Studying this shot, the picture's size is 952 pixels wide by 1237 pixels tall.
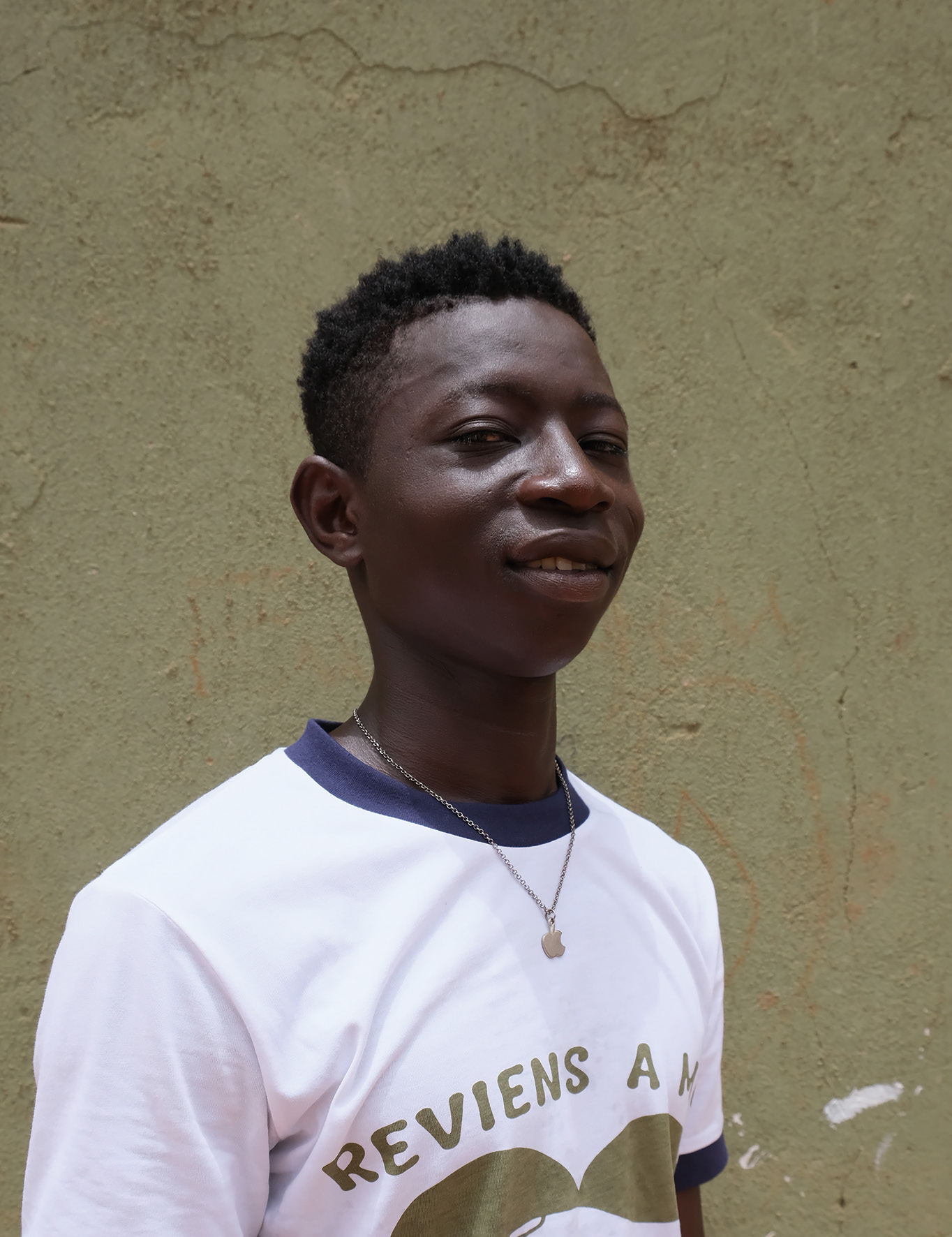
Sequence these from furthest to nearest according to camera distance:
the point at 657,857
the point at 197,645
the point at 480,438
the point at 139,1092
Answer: the point at 197,645
the point at 657,857
the point at 480,438
the point at 139,1092

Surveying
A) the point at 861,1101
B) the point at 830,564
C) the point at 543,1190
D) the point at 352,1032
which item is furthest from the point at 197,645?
the point at 861,1101

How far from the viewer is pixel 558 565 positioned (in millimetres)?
1146

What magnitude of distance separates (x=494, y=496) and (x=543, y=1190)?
78 cm

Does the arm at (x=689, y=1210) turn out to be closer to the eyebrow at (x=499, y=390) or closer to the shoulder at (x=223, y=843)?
the shoulder at (x=223, y=843)

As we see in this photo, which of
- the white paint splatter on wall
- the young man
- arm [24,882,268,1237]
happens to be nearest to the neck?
the young man

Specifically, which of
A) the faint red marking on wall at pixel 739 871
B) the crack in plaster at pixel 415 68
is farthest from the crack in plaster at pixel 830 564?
the crack in plaster at pixel 415 68

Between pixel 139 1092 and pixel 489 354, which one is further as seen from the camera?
pixel 489 354

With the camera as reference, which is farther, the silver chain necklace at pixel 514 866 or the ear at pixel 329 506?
the ear at pixel 329 506

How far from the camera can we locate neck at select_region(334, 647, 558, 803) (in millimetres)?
1241

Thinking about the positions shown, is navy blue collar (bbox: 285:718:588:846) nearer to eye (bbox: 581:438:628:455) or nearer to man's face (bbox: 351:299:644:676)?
man's face (bbox: 351:299:644:676)

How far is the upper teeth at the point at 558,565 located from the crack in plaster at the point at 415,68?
144 centimetres

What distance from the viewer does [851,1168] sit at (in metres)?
2.09

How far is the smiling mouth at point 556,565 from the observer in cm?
113

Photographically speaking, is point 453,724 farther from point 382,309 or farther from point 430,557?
point 382,309
